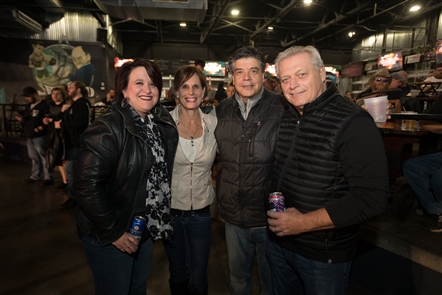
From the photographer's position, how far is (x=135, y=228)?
1686 mm

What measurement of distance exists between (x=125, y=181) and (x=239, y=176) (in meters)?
0.81

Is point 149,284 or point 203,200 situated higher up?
point 203,200

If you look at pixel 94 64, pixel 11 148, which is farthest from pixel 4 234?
pixel 94 64

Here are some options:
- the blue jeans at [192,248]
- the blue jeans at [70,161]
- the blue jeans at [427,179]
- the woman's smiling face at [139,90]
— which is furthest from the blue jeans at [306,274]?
the blue jeans at [70,161]

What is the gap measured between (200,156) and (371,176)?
1.26 meters

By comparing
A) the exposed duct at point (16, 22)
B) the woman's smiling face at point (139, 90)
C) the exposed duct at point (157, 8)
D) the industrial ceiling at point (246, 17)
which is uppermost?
the industrial ceiling at point (246, 17)

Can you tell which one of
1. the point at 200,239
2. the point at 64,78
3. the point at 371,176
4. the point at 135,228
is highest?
the point at 64,78

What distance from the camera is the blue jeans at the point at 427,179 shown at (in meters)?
2.71

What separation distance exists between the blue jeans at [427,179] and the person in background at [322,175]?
1.70 meters

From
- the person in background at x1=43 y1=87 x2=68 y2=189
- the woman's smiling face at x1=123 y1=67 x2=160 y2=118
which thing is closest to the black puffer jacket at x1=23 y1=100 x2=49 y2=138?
the person in background at x1=43 y1=87 x2=68 y2=189

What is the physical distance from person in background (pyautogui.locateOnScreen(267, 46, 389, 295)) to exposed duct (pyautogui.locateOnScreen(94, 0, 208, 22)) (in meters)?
7.33

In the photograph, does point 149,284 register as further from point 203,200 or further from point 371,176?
point 371,176

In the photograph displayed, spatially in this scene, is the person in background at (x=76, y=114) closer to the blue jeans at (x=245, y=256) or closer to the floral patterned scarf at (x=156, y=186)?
the floral patterned scarf at (x=156, y=186)

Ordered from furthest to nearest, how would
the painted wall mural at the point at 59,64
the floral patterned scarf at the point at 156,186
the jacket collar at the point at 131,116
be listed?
the painted wall mural at the point at 59,64 → the floral patterned scarf at the point at 156,186 → the jacket collar at the point at 131,116
